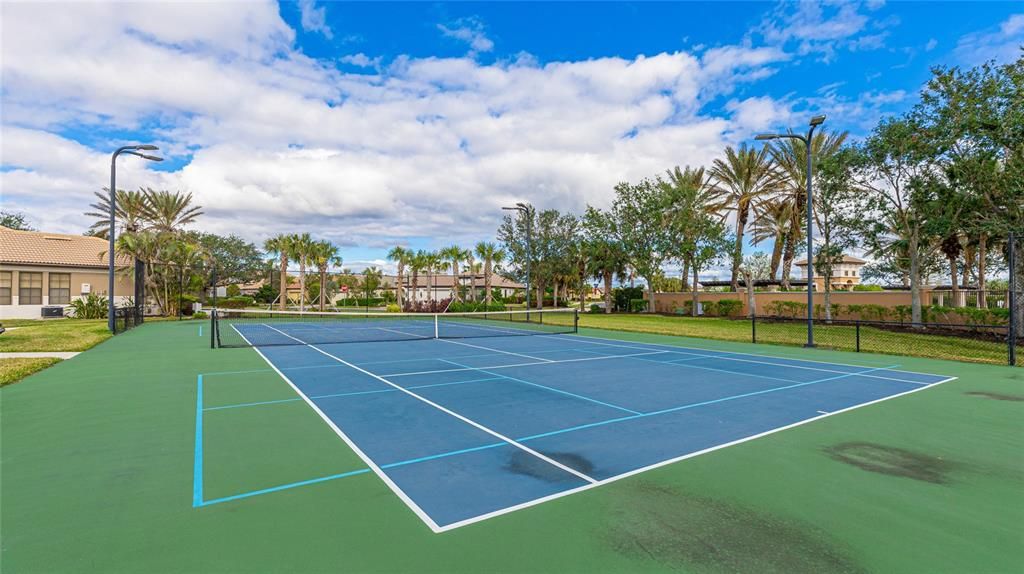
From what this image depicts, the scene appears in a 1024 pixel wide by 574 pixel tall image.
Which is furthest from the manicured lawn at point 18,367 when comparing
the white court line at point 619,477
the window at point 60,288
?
the window at point 60,288

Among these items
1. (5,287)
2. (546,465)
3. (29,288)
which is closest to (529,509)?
(546,465)

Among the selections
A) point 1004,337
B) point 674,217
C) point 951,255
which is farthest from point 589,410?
point 674,217

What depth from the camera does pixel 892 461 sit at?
5375 mm

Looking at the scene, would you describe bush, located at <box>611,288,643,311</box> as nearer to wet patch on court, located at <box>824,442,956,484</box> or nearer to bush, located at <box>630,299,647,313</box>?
bush, located at <box>630,299,647,313</box>

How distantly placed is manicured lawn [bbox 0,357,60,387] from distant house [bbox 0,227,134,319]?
85.5 feet

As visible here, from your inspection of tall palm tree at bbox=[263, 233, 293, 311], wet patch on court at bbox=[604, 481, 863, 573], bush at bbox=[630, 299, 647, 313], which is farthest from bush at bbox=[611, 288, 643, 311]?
wet patch on court at bbox=[604, 481, 863, 573]

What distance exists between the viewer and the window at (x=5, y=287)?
30109 millimetres

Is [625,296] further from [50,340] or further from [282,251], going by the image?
[50,340]

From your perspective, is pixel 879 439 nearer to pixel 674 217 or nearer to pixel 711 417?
pixel 711 417

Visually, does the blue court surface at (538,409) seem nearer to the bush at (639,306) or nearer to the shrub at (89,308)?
the shrub at (89,308)

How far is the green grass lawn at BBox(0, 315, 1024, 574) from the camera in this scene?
3.33 m

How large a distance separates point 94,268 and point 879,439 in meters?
43.4

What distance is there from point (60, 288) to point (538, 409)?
39.3 m

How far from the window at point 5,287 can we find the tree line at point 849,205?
32.6 metres
